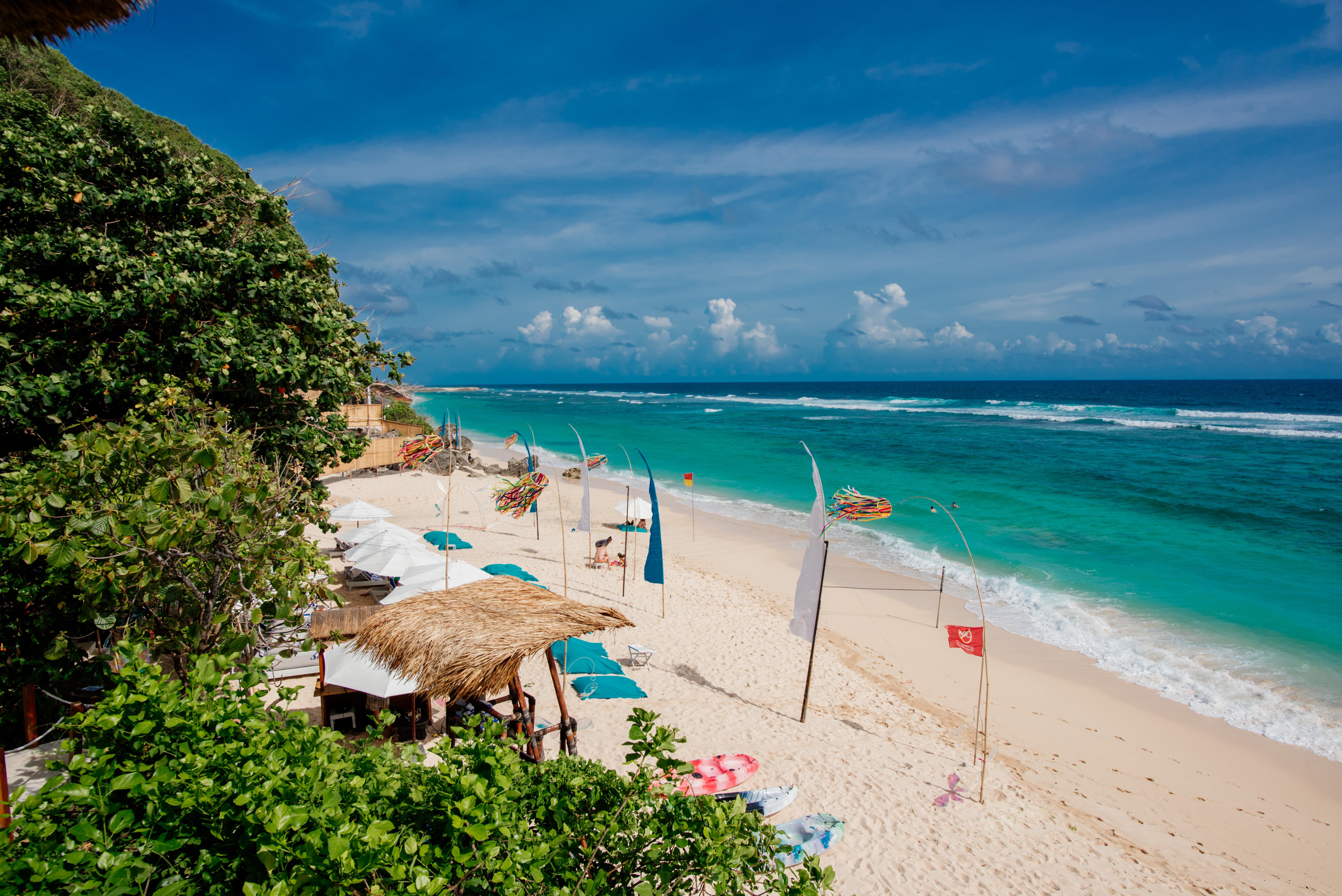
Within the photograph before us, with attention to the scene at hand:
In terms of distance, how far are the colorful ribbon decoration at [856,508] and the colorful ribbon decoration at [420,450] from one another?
39.4ft

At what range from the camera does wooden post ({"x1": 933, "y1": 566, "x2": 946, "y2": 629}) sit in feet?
44.9

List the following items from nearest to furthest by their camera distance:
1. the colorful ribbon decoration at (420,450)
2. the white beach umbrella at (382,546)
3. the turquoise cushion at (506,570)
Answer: the white beach umbrella at (382,546) < the turquoise cushion at (506,570) < the colorful ribbon decoration at (420,450)

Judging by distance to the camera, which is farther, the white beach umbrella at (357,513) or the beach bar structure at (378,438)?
the beach bar structure at (378,438)

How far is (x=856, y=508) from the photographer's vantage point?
31.7 feet

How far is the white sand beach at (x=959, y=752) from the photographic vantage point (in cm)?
659

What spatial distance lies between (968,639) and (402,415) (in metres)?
37.7

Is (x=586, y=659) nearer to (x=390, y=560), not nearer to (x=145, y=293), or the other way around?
(x=390, y=560)

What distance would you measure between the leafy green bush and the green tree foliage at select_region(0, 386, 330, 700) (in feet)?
97.0

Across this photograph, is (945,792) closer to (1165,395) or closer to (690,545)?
(690,545)

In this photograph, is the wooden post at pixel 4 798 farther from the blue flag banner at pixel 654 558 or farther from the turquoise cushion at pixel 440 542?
the turquoise cushion at pixel 440 542

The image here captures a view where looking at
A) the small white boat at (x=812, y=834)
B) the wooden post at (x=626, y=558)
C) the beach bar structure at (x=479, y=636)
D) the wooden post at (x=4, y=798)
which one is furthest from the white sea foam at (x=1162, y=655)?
the wooden post at (x=4, y=798)

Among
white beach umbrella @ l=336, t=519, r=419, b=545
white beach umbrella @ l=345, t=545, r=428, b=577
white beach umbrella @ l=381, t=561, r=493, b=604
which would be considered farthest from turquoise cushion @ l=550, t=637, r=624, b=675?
white beach umbrella @ l=336, t=519, r=419, b=545

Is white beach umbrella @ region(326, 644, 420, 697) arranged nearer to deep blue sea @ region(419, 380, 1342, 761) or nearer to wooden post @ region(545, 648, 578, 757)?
wooden post @ region(545, 648, 578, 757)

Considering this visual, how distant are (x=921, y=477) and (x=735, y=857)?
32978mm
